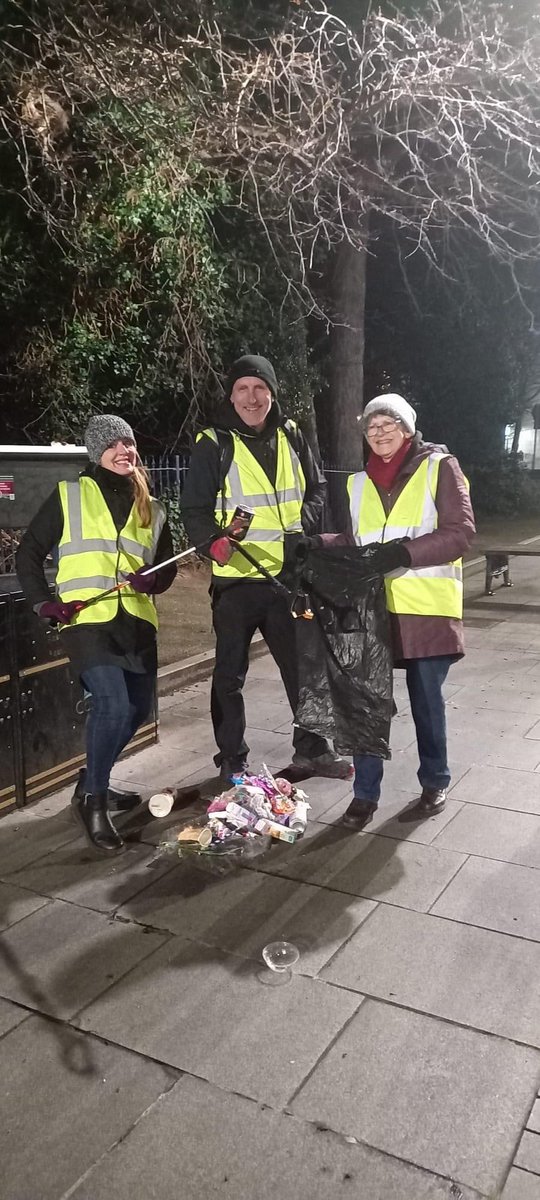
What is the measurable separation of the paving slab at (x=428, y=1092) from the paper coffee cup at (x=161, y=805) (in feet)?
4.99

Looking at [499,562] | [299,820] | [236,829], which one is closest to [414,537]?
[299,820]

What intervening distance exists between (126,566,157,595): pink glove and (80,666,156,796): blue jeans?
1.07 ft

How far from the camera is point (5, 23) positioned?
23.2ft

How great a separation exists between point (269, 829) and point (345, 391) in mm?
9357

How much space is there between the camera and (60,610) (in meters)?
3.27

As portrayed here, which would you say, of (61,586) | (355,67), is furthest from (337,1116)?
(355,67)

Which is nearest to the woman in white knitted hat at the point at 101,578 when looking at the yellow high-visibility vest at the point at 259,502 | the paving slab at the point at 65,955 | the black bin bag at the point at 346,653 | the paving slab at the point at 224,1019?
the yellow high-visibility vest at the point at 259,502

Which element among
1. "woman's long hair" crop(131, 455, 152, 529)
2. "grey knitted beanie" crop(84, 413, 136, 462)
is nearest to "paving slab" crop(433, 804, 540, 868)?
"woman's long hair" crop(131, 455, 152, 529)

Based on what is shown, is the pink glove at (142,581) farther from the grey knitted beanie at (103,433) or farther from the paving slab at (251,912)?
the paving slab at (251,912)

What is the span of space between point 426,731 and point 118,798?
4.53 ft

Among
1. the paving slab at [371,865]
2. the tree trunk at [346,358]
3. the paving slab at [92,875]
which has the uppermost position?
the tree trunk at [346,358]

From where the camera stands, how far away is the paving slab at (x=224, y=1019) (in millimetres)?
2211

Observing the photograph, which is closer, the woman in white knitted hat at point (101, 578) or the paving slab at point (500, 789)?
the woman in white knitted hat at point (101, 578)

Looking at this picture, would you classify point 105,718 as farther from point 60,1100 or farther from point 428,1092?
point 428,1092
